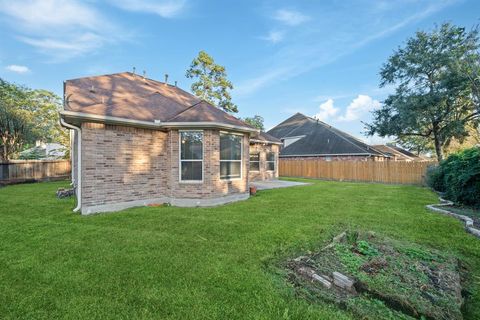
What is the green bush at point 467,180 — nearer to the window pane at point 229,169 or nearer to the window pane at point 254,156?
the window pane at point 229,169

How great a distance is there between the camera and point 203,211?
751 cm

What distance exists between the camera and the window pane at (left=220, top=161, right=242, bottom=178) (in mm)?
9070

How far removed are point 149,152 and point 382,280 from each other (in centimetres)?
760

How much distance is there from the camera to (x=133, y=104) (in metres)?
9.02

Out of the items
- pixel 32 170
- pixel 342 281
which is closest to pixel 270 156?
pixel 342 281

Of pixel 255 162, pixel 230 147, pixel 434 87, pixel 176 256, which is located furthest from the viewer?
pixel 434 87

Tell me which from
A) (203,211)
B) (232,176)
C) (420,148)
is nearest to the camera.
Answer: (203,211)

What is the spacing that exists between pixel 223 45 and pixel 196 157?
1028 centimetres

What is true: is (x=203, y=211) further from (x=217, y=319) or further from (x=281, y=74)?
(x=281, y=74)

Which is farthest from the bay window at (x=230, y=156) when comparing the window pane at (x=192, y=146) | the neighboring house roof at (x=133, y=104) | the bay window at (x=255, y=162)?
the bay window at (x=255, y=162)

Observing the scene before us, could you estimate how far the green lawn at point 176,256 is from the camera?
2.65 meters

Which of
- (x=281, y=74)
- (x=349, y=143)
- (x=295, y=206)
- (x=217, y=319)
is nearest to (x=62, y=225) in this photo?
(x=217, y=319)

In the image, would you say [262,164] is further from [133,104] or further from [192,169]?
[133,104]

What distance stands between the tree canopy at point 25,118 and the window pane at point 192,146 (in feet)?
60.9
